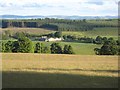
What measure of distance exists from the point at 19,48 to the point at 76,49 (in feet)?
45.8

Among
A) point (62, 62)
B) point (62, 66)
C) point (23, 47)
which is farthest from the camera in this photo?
point (23, 47)

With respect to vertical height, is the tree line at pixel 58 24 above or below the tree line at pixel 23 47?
above

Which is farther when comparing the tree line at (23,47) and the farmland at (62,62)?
the tree line at (23,47)

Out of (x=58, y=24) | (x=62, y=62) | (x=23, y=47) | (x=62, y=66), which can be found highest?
(x=58, y=24)

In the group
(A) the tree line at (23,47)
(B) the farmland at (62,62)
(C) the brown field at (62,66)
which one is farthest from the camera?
(A) the tree line at (23,47)

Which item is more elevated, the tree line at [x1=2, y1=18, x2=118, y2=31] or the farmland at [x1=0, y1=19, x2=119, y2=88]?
the tree line at [x1=2, y1=18, x2=118, y2=31]

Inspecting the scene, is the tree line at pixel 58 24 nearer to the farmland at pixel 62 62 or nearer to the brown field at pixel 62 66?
the farmland at pixel 62 62

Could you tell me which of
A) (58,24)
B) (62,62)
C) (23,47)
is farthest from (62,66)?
(58,24)

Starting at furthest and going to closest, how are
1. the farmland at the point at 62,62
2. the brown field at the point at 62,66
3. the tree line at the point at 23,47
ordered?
the tree line at the point at 23,47, the brown field at the point at 62,66, the farmland at the point at 62,62

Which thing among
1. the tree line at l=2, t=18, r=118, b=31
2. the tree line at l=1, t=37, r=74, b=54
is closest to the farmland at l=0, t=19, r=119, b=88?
the tree line at l=2, t=18, r=118, b=31

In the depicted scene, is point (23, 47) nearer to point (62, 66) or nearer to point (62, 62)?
point (62, 62)

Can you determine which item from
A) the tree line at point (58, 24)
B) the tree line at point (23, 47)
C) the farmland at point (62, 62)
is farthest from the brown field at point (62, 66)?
the tree line at point (58, 24)

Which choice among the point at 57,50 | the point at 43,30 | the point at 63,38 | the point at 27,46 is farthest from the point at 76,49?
the point at 43,30

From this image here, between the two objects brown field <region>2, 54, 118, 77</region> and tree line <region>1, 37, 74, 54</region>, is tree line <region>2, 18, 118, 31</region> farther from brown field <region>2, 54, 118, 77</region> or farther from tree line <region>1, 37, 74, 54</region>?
brown field <region>2, 54, 118, 77</region>
